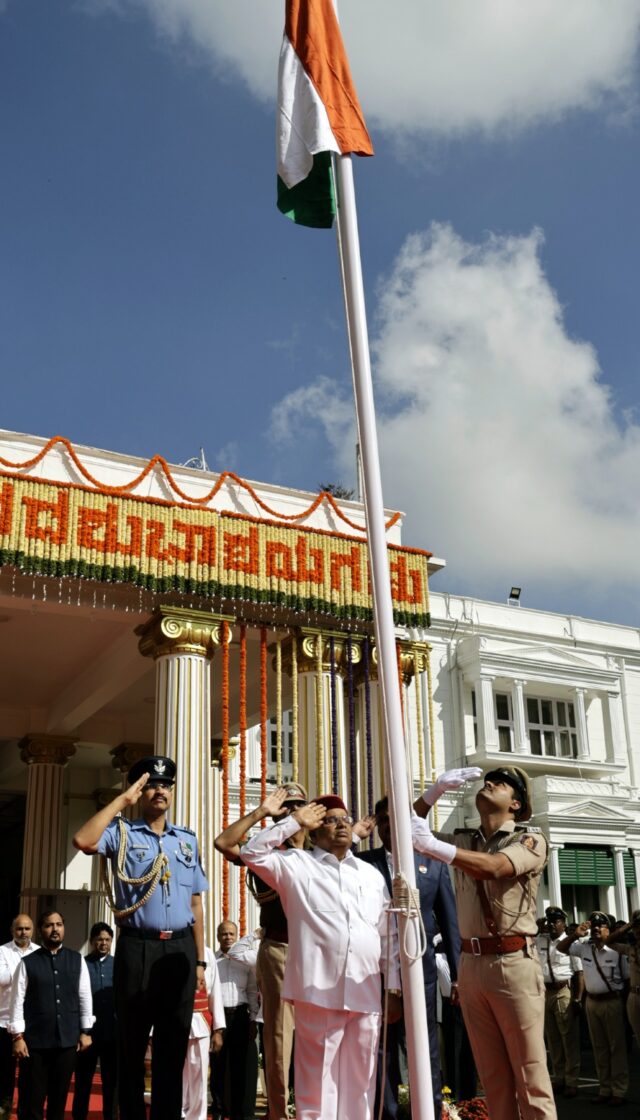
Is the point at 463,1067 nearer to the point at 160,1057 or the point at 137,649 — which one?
the point at 160,1057

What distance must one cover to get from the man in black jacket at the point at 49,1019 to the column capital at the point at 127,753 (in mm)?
9310

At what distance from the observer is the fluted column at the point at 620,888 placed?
26125 mm

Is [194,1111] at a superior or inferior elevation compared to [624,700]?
inferior

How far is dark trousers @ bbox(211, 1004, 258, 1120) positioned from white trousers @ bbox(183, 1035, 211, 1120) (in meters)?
1.75

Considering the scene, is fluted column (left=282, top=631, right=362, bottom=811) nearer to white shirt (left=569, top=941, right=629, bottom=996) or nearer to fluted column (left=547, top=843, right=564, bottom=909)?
white shirt (left=569, top=941, right=629, bottom=996)

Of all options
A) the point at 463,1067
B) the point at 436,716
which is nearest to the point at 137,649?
the point at 463,1067

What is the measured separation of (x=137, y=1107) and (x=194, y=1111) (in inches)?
62.8

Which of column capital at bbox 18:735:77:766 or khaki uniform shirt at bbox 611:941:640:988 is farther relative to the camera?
column capital at bbox 18:735:77:766

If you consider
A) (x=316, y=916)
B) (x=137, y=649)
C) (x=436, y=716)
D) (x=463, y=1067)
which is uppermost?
(x=436, y=716)

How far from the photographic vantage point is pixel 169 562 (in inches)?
459

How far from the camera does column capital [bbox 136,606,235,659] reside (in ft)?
39.1

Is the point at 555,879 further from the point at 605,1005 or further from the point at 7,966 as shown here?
the point at 7,966

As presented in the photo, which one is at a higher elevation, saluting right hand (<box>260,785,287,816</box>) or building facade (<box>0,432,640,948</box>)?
building facade (<box>0,432,640,948</box>)

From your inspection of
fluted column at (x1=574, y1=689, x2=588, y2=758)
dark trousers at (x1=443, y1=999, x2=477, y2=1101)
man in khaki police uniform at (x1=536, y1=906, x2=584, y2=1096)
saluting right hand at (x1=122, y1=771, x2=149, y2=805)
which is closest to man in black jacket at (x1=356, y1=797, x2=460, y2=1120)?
saluting right hand at (x1=122, y1=771, x2=149, y2=805)
